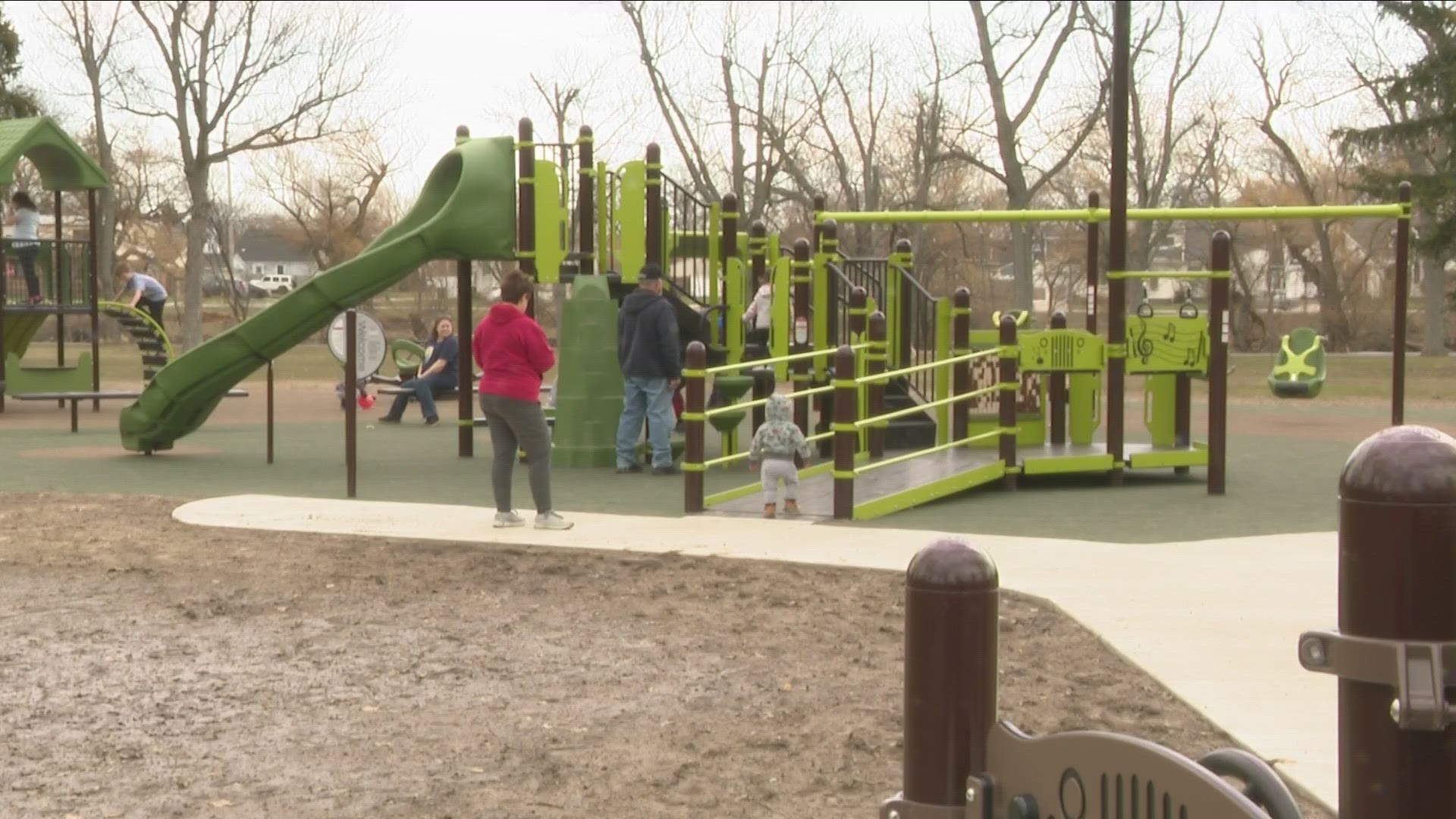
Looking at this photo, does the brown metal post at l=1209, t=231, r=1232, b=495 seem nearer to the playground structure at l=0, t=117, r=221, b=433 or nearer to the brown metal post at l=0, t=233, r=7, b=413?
the playground structure at l=0, t=117, r=221, b=433

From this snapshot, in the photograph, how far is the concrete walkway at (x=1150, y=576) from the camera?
253 inches

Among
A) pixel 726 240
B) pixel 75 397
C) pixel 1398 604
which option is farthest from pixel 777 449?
pixel 75 397

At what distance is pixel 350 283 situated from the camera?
16.2m

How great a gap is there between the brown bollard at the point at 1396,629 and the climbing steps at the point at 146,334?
77.6ft

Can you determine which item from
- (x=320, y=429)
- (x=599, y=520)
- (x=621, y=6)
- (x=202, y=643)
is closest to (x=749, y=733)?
(x=202, y=643)

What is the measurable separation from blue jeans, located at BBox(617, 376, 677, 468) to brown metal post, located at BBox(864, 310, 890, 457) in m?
1.78

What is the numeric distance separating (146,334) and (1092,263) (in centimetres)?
1390

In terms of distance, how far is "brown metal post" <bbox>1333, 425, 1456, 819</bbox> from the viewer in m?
2.46

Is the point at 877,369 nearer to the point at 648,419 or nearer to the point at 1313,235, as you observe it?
the point at 648,419

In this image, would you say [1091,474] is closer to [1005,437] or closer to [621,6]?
[1005,437]

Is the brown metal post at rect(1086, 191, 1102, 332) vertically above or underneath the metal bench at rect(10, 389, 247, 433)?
above

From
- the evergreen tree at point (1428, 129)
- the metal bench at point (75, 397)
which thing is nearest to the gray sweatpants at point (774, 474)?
the metal bench at point (75, 397)

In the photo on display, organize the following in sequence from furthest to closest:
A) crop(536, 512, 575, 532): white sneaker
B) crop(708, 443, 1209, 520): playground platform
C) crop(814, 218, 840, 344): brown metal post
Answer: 1. crop(814, 218, 840, 344): brown metal post
2. crop(708, 443, 1209, 520): playground platform
3. crop(536, 512, 575, 532): white sneaker

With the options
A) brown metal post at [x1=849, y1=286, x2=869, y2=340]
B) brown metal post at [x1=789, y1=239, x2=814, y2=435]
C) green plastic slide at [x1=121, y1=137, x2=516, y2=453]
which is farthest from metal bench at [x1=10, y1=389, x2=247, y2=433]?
brown metal post at [x1=849, y1=286, x2=869, y2=340]
